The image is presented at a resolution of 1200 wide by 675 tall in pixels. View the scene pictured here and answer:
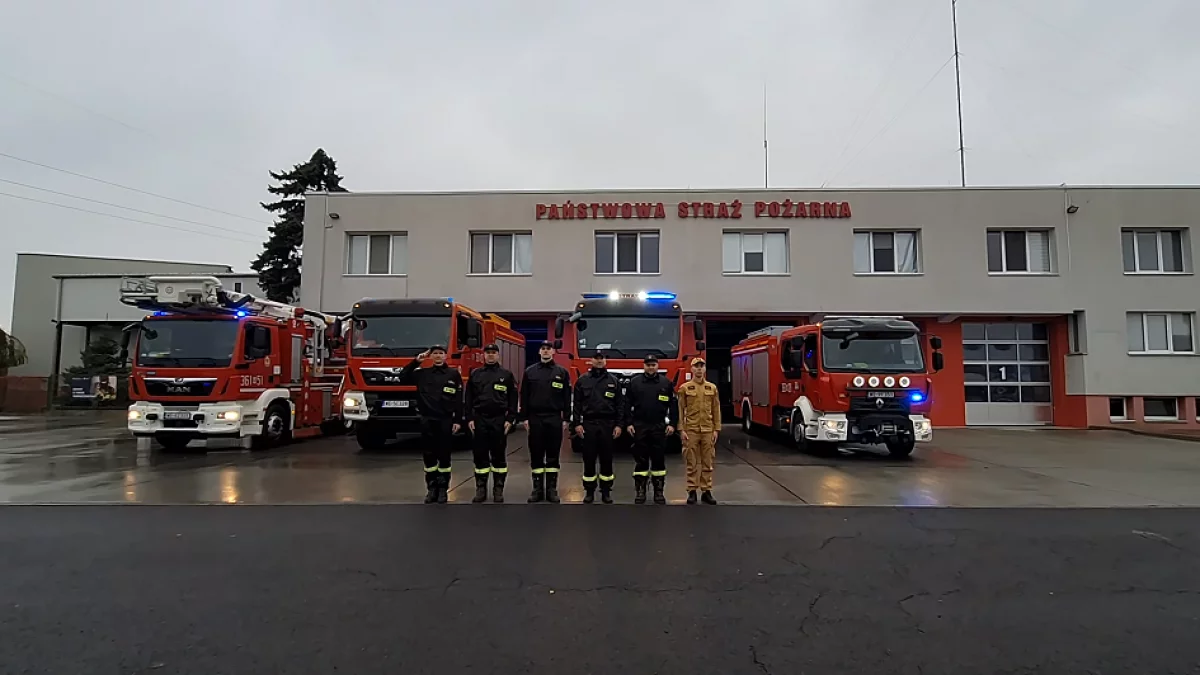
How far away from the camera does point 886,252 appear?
2258 cm

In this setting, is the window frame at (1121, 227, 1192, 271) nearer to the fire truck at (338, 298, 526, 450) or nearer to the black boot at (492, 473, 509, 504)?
the fire truck at (338, 298, 526, 450)

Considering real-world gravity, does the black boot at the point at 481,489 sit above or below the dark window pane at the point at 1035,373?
below

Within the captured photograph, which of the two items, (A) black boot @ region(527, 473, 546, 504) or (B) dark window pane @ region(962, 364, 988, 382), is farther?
(B) dark window pane @ region(962, 364, 988, 382)

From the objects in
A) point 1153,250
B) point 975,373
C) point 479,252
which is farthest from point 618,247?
point 1153,250

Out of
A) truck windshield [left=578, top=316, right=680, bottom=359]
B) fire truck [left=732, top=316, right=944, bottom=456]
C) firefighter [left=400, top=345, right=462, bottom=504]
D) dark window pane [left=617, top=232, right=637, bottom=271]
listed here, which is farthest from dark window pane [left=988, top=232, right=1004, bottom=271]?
firefighter [left=400, top=345, right=462, bottom=504]

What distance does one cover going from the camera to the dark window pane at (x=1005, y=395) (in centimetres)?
2280

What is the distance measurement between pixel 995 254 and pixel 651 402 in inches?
733

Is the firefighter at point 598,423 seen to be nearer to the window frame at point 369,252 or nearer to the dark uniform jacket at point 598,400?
the dark uniform jacket at point 598,400

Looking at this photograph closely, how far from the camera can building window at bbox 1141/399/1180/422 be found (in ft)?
70.9

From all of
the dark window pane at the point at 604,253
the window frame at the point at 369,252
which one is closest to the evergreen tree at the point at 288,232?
the window frame at the point at 369,252

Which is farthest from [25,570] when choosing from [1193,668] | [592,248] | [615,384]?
[592,248]

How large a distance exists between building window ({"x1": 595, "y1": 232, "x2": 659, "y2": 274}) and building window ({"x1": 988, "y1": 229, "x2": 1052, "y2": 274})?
10.7 meters

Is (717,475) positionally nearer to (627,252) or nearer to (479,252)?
(627,252)

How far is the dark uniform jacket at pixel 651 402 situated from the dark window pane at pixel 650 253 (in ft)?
46.8
